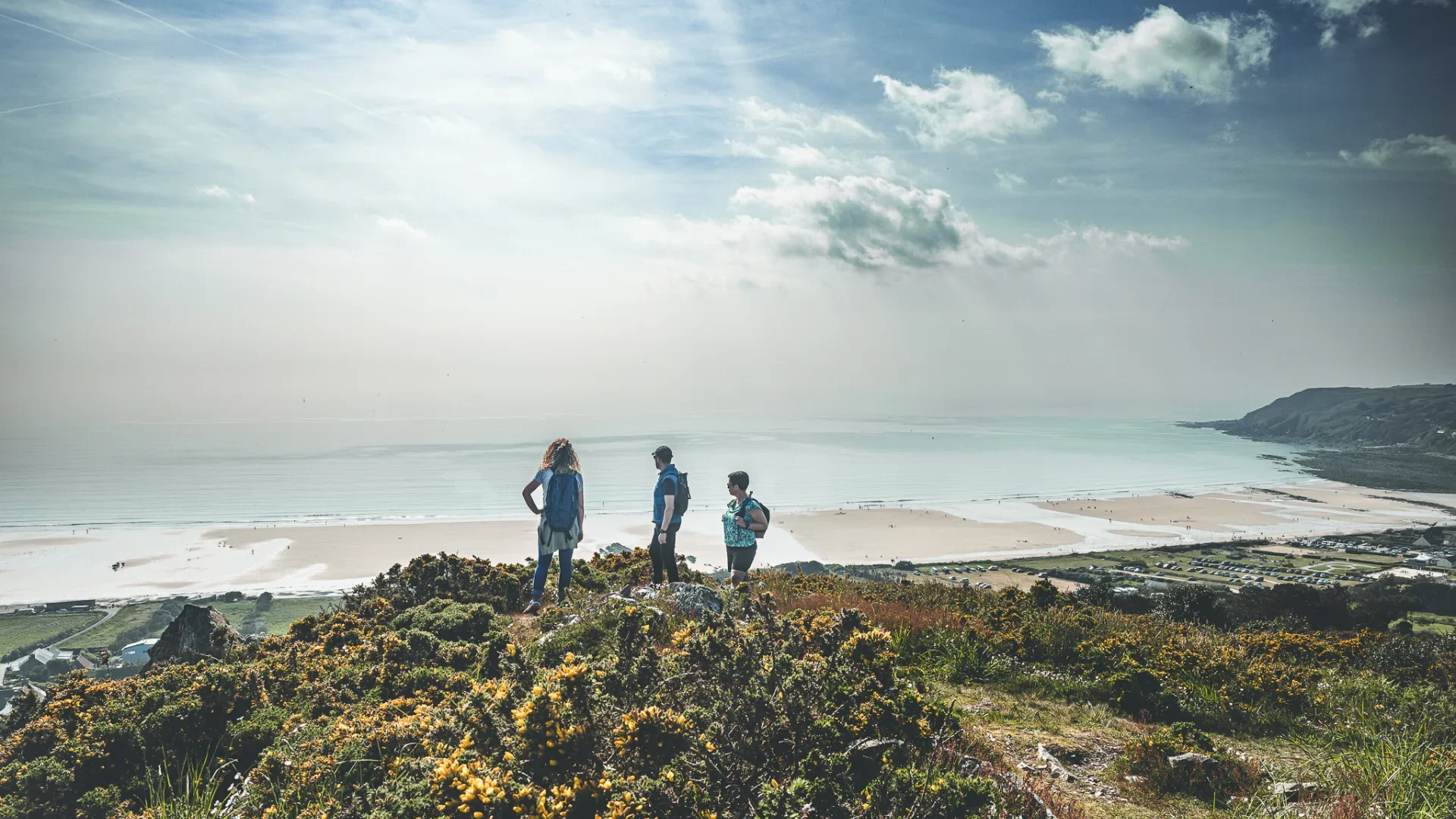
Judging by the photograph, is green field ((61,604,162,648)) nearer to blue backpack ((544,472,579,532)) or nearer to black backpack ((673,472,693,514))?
blue backpack ((544,472,579,532))

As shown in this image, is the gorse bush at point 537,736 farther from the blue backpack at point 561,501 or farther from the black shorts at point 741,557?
the black shorts at point 741,557

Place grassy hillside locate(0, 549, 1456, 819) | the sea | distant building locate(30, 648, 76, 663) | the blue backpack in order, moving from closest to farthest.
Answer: grassy hillside locate(0, 549, 1456, 819) → the blue backpack → distant building locate(30, 648, 76, 663) → the sea

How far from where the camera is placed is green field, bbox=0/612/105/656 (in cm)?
2142

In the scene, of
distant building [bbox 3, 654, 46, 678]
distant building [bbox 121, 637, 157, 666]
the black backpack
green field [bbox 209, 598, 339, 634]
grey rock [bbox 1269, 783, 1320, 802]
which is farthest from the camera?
green field [bbox 209, 598, 339, 634]

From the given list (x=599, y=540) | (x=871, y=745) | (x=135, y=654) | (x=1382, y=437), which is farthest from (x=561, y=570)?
(x=1382, y=437)

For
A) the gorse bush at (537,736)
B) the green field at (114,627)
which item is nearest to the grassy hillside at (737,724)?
the gorse bush at (537,736)

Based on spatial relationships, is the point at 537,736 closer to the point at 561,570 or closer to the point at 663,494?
the point at 663,494

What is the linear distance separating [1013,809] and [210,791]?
16.0 ft

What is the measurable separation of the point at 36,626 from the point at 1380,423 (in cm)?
21179

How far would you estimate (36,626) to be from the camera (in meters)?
22.8

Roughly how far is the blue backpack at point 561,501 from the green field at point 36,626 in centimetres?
2285

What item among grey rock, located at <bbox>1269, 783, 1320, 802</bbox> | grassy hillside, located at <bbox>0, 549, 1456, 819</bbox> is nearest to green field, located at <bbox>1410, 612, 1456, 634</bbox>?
grassy hillside, located at <bbox>0, 549, 1456, 819</bbox>

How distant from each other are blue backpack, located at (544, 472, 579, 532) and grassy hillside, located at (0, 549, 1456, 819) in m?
1.10

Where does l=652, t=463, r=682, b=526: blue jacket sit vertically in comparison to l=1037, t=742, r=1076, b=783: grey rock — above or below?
above
